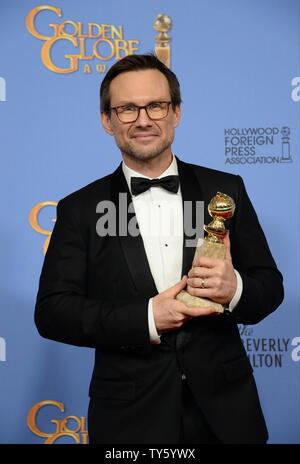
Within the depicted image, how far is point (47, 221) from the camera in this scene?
2.70 metres

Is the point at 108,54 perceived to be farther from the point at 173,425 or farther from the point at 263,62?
the point at 173,425

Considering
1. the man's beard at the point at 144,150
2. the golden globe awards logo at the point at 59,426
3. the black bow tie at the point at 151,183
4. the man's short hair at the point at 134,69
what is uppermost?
the man's short hair at the point at 134,69

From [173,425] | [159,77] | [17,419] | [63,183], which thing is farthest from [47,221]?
[173,425]

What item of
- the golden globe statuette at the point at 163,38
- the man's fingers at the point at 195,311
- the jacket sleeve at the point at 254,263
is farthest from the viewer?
the golden globe statuette at the point at 163,38

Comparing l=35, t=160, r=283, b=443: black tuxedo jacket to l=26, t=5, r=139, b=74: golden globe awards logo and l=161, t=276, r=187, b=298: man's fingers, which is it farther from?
l=26, t=5, r=139, b=74: golden globe awards logo

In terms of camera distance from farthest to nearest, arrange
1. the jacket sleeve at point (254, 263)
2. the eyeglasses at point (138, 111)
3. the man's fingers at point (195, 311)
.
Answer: the eyeglasses at point (138, 111) < the jacket sleeve at point (254, 263) < the man's fingers at point (195, 311)

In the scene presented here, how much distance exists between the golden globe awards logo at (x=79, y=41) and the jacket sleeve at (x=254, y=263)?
44.6 inches

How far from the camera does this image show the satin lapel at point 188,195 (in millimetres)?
1689

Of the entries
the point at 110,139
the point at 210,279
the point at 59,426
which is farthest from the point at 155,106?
the point at 59,426

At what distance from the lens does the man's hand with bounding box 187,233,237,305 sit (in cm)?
153

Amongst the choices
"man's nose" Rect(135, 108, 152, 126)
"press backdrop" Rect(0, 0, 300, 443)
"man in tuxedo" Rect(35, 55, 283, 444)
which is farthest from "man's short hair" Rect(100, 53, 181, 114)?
"press backdrop" Rect(0, 0, 300, 443)

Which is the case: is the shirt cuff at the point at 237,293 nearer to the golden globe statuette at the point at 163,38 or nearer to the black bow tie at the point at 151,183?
the black bow tie at the point at 151,183

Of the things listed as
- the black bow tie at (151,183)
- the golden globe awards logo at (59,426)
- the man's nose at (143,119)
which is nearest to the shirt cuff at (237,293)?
the black bow tie at (151,183)

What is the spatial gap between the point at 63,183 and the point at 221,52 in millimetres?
848
